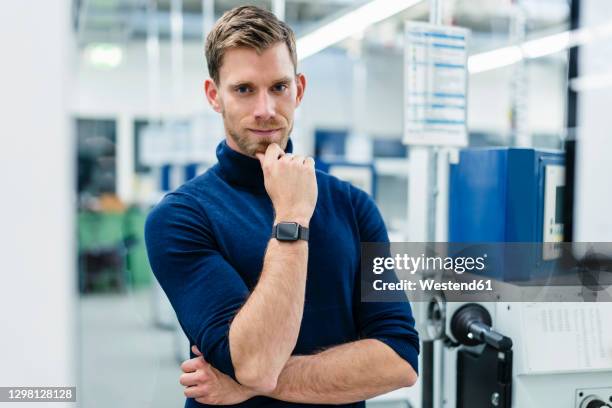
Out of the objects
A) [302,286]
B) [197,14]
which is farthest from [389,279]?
[197,14]

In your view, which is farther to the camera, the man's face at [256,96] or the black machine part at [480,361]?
the black machine part at [480,361]

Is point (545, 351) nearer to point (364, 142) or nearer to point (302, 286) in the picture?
point (302, 286)

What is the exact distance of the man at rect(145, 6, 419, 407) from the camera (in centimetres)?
106

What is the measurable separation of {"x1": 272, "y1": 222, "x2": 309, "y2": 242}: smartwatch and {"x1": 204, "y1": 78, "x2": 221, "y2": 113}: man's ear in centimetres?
35

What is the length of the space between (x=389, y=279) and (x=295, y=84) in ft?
1.56

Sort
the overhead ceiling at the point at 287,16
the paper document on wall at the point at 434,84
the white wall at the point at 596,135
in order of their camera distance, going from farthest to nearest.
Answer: the overhead ceiling at the point at 287,16, the white wall at the point at 596,135, the paper document on wall at the point at 434,84

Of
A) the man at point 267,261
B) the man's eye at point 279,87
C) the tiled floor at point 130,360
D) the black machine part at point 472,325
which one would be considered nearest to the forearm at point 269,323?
the man at point 267,261

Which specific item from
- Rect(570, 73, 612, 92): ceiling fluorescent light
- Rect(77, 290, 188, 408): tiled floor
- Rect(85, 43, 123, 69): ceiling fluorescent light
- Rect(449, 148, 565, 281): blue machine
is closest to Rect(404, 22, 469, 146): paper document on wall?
Rect(449, 148, 565, 281): blue machine

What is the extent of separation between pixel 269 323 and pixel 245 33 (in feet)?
1.93

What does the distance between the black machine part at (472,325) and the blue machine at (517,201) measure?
0.11 m

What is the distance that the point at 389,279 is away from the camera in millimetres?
1248

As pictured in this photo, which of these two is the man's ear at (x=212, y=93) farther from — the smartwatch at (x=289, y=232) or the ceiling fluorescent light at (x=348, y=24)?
the ceiling fluorescent light at (x=348, y=24)

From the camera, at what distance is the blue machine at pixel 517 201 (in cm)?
149

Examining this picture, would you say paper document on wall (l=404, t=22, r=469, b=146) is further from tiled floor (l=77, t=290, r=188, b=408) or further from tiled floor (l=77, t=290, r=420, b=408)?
tiled floor (l=77, t=290, r=188, b=408)
